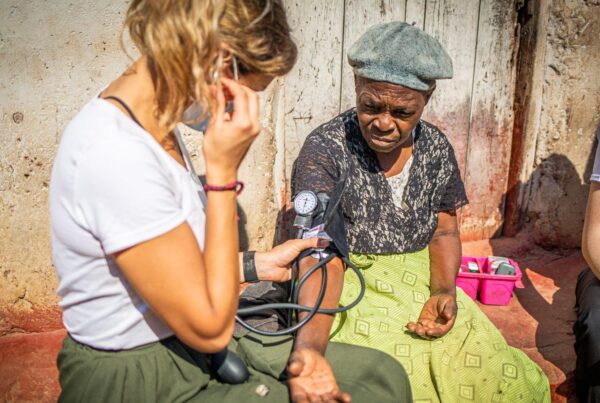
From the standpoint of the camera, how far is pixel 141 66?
51.4 inches

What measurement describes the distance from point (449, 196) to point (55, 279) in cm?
199

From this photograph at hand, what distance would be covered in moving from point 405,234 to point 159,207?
1336 mm

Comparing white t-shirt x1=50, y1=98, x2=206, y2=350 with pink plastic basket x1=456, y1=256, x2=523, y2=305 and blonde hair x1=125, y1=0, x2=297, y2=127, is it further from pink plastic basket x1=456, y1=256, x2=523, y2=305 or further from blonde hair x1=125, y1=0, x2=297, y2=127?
pink plastic basket x1=456, y1=256, x2=523, y2=305

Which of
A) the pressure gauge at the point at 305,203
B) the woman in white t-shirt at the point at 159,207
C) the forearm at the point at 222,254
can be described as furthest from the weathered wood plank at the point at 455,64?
the forearm at the point at 222,254

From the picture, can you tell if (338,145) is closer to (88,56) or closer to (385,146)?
(385,146)

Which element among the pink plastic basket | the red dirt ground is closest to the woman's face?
the pink plastic basket

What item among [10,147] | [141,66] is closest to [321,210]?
[141,66]

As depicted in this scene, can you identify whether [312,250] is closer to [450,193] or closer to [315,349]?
[315,349]

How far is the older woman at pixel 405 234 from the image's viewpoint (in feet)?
6.27

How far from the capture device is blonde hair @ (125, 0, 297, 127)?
3.88ft

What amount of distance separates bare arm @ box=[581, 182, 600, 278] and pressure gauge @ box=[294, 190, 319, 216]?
1212 mm

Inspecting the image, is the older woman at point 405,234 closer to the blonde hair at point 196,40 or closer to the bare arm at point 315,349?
the bare arm at point 315,349

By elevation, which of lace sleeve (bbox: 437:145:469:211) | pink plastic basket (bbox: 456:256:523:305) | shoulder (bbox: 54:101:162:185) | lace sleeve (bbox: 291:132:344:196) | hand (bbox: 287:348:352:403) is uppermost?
shoulder (bbox: 54:101:162:185)

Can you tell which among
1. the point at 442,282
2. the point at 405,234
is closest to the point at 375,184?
the point at 405,234
